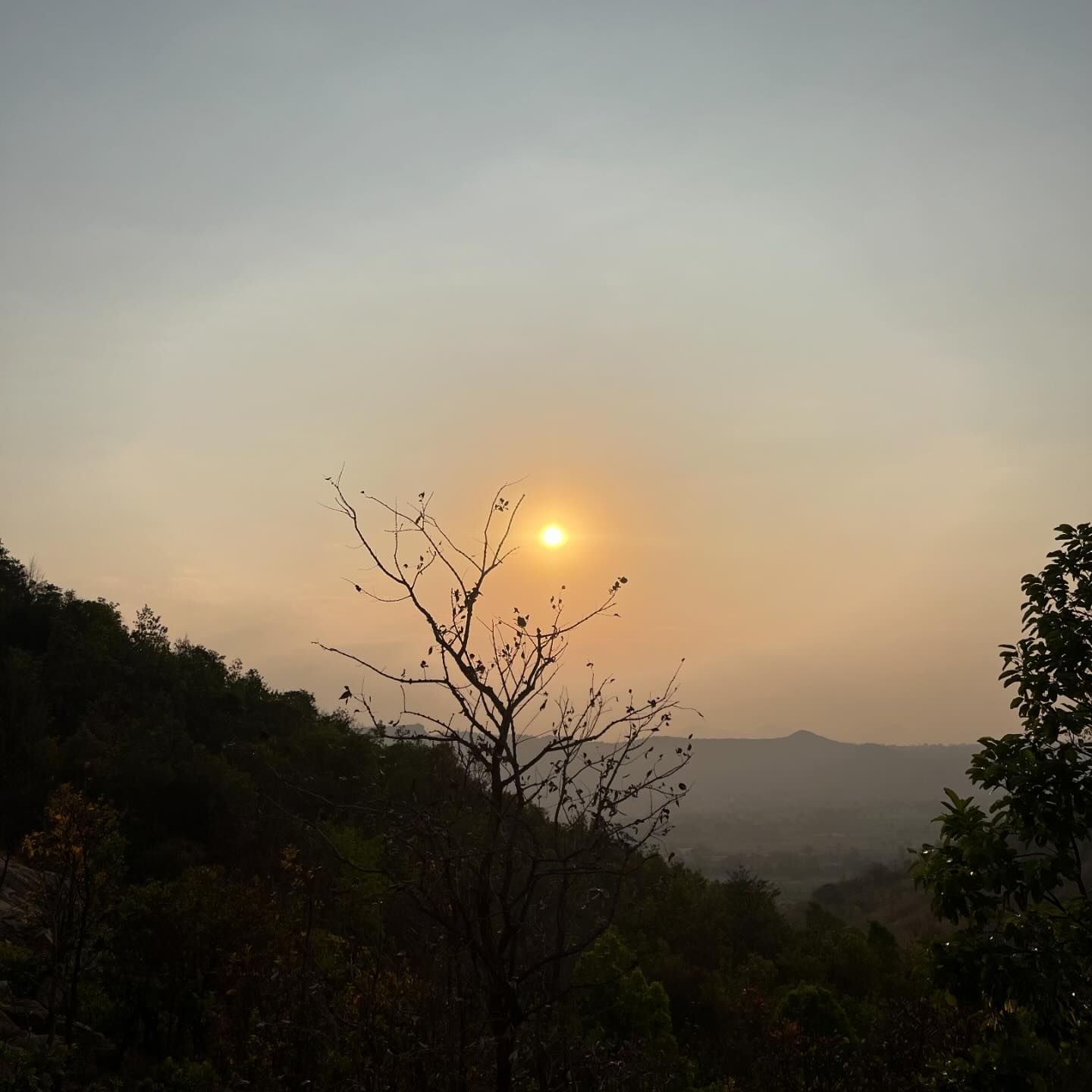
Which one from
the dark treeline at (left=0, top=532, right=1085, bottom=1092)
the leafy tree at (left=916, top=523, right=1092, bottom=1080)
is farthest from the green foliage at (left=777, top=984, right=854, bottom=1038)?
the leafy tree at (left=916, top=523, right=1092, bottom=1080)

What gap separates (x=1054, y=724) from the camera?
311 inches

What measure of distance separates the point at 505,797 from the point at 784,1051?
12.4 meters

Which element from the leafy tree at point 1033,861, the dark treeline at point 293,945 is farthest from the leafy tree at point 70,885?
the leafy tree at point 1033,861

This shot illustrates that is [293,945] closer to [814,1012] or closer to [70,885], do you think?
[70,885]

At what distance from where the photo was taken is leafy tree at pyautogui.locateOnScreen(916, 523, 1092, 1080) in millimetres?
7148

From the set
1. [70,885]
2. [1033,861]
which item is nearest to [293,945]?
[70,885]

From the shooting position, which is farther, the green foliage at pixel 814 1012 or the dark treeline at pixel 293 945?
the green foliage at pixel 814 1012

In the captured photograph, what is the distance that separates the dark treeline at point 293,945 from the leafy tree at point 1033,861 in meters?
0.53

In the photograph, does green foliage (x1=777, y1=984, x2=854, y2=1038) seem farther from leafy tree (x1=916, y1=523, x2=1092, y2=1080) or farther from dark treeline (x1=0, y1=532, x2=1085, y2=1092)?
leafy tree (x1=916, y1=523, x2=1092, y2=1080)

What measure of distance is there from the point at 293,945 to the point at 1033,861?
41.1 ft

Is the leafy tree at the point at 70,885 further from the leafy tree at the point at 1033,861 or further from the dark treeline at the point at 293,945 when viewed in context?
the leafy tree at the point at 1033,861

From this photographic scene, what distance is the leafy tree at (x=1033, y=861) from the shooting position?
23.5 ft

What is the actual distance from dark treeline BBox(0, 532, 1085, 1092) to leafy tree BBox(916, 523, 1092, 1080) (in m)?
0.53

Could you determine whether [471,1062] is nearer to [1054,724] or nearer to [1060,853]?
[1060,853]
